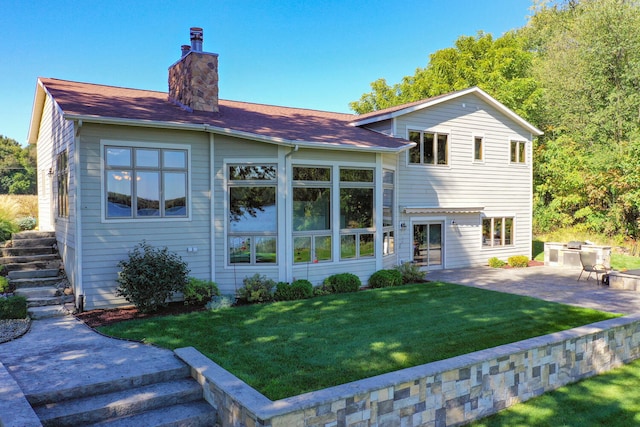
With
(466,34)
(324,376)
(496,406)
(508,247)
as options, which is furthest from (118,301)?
(466,34)

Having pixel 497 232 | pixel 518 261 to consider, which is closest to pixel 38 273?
pixel 497 232

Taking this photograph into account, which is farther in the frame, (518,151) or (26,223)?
(518,151)

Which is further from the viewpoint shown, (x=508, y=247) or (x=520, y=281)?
(x=508, y=247)

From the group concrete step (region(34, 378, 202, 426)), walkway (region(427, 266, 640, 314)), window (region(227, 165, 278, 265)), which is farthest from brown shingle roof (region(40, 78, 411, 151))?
concrete step (region(34, 378, 202, 426))

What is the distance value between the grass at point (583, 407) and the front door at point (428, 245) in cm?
803

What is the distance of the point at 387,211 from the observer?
12781 mm

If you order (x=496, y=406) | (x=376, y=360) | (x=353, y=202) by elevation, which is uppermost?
(x=353, y=202)

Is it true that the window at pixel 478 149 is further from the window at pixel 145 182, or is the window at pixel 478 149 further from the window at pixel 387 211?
the window at pixel 145 182

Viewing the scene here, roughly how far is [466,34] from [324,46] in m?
9.16

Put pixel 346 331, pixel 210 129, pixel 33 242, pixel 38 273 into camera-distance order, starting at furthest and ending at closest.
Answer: pixel 33 242, pixel 38 273, pixel 210 129, pixel 346 331

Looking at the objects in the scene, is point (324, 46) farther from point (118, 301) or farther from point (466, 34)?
point (118, 301)

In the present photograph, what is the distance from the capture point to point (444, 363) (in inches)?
200

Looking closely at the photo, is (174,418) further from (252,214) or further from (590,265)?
(590,265)

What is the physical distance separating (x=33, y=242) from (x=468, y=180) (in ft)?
43.8
